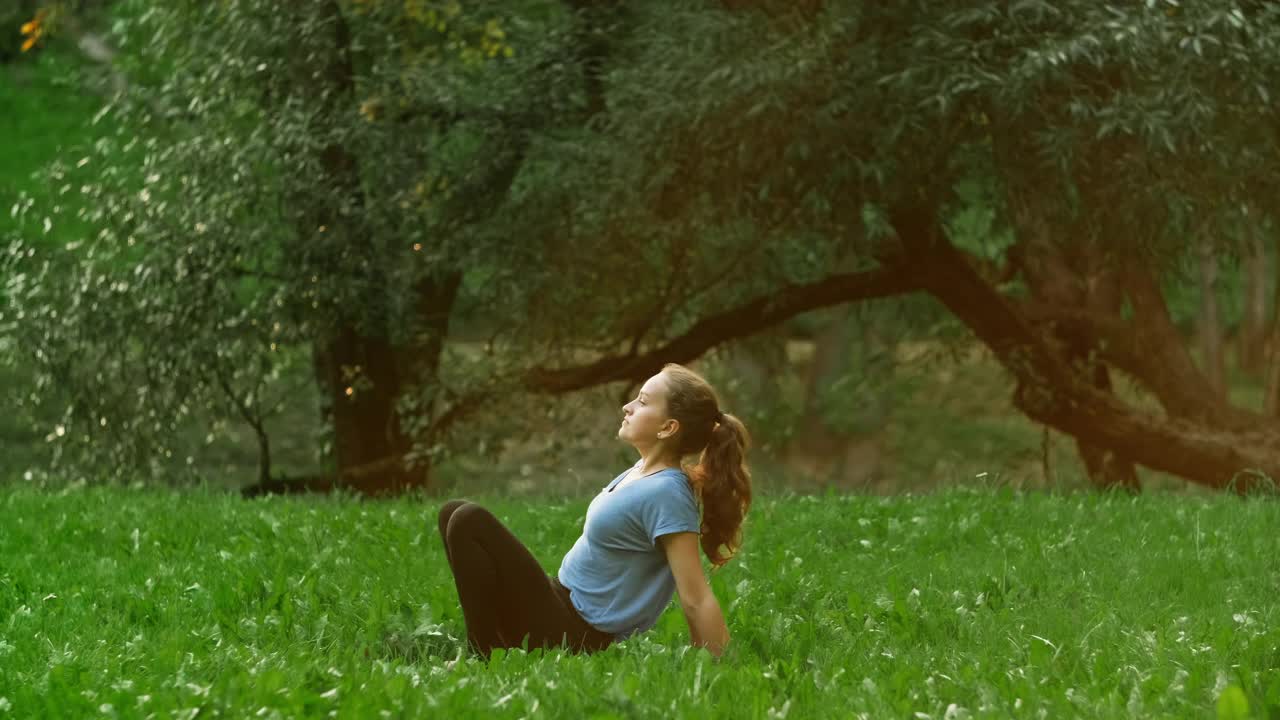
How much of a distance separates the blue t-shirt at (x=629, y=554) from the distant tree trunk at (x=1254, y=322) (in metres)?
24.7

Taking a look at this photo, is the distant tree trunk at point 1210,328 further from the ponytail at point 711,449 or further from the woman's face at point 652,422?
the woman's face at point 652,422

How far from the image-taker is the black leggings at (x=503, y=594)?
573 centimetres

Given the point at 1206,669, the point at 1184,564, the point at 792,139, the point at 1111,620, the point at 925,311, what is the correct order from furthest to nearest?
1. the point at 925,311
2. the point at 792,139
3. the point at 1184,564
4. the point at 1111,620
5. the point at 1206,669

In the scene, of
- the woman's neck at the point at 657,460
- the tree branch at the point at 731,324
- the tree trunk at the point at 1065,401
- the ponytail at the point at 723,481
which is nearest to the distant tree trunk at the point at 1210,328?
the tree trunk at the point at 1065,401

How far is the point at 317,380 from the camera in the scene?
572 inches

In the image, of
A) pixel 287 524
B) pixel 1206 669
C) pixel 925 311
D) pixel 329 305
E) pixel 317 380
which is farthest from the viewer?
pixel 925 311

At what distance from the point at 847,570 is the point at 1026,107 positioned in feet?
16.1

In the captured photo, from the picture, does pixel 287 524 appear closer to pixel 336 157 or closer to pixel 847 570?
pixel 847 570

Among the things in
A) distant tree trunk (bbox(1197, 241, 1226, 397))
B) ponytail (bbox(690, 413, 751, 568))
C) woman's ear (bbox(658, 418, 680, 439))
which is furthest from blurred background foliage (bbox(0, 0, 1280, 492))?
distant tree trunk (bbox(1197, 241, 1226, 397))

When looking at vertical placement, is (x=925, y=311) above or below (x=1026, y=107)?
below

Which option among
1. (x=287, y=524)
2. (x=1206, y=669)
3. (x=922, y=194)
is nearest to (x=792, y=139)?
(x=922, y=194)

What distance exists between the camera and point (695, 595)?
546cm

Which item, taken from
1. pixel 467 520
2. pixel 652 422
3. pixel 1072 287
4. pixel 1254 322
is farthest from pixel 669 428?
pixel 1254 322

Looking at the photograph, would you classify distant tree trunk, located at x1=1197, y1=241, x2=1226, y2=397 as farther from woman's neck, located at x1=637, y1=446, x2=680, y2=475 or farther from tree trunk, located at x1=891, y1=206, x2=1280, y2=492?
woman's neck, located at x1=637, y1=446, x2=680, y2=475
